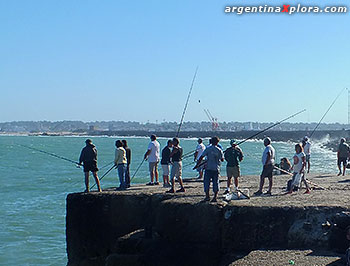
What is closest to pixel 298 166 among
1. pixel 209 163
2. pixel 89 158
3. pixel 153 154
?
pixel 209 163

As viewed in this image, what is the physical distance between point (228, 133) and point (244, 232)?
12700 centimetres

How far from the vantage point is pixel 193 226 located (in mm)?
9906

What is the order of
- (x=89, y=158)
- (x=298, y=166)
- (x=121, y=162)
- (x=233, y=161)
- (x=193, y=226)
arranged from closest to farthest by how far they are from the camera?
1. (x=193, y=226)
2. (x=233, y=161)
3. (x=298, y=166)
4. (x=89, y=158)
5. (x=121, y=162)

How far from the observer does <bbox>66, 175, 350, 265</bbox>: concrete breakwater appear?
905 cm

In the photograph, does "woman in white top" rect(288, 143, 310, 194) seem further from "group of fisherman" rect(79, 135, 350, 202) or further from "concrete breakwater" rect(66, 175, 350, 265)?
"concrete breakwater" rect(66, 175, 350, 265)

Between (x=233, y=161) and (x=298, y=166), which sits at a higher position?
(x=233, y=161)

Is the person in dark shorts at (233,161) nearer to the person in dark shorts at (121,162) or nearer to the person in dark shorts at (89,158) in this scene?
the person in dark shorts at (121,162)

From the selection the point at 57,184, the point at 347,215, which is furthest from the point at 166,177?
the point at 57,184

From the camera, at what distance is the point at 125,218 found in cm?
1116

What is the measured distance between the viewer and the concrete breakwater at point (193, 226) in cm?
905

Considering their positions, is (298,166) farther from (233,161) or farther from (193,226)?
(193,226)

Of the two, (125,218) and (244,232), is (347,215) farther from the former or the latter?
(125,218)

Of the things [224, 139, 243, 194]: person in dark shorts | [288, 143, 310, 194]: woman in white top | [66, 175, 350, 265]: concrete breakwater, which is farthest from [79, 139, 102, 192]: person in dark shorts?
[288, 143, 310, 194]: woman in white top

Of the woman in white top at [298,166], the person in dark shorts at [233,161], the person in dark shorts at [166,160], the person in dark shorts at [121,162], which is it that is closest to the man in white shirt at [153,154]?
the person in dark shorts at [166,160]
